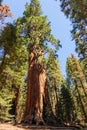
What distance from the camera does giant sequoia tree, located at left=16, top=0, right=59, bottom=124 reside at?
2393cm

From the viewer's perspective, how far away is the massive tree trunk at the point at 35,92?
2245 centimetres

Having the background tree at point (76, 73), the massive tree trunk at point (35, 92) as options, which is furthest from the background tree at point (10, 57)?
the background tree at point (76, 73)

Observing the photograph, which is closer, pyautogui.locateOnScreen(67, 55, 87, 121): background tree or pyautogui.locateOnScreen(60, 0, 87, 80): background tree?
pyautogui.locateOnScreen(60, 0, 87, 80): background tree

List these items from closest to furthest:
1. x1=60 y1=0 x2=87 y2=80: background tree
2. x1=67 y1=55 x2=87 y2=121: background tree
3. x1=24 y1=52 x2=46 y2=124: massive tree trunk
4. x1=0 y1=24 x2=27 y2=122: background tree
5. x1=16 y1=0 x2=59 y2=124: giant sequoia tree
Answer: x1=60 y1=0 x2=87 y2=80: background tree, x1=0 y1=24 x2=27 y2=122: background tree, x1=24 y1=52 x2=46 y2=124: massive tree trunk, x1=16 y1=0 x2=59 y2=124: giant sequoia tree, x1=67 y1=55 x2=87 y2=121: background tree

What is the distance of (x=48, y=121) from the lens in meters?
22.5

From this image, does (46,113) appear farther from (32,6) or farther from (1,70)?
(32,6)

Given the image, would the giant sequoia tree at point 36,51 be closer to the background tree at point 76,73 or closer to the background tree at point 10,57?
the background tree at point 10,57

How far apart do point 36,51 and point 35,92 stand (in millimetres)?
4439

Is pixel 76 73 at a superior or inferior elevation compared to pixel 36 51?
superior

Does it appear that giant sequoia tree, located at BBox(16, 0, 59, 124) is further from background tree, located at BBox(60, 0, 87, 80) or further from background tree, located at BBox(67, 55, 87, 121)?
background tree, located at BBox(67, 55, 87, 121)

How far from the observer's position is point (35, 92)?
80.4 ft

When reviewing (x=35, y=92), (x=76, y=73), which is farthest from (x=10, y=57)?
(x=76, y=73)

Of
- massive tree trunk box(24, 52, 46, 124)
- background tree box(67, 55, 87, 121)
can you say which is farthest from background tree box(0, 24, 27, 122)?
background tree box(67, 55, 87, 121)

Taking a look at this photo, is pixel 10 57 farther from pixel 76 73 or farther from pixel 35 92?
pixel 76 73
